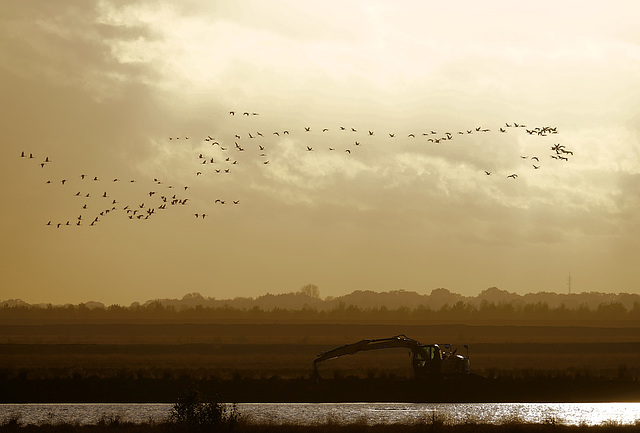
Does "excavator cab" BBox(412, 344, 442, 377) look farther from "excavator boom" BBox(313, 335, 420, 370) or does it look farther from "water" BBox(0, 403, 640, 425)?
"water" BBox(0, 403, 640, 425)

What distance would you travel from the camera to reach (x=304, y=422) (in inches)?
1977

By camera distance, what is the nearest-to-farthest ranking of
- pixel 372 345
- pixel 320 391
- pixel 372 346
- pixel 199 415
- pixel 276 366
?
pixel 199 415, pixel 320 391, pixel 372 346, pixel 372 345, pixel 276 366

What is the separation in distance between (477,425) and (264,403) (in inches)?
708

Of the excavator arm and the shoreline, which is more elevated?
the excavator arm

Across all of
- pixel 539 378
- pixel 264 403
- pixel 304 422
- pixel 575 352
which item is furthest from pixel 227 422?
pixel 575 352

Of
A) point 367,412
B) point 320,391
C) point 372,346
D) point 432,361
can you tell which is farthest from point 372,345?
point 367,412

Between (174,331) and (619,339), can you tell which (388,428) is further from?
(174,331)

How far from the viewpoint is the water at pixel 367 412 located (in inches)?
2009

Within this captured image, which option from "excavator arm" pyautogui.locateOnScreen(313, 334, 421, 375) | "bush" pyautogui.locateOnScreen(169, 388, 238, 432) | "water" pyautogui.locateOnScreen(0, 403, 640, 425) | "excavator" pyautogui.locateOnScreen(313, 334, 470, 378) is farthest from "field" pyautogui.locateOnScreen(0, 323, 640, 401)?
→ "bush" pyautogui.locateOnScreen(169, 388, 238, 432)

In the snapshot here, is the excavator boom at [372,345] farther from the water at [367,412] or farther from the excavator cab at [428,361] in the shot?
the water at [367,412]

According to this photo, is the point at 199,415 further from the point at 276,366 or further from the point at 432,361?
the point at 276,366

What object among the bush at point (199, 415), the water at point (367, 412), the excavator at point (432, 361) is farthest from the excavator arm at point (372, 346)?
the bush at point (199, 415)

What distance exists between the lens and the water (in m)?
51.0

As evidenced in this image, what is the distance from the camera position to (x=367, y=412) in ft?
185
